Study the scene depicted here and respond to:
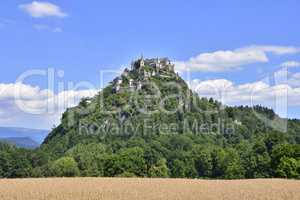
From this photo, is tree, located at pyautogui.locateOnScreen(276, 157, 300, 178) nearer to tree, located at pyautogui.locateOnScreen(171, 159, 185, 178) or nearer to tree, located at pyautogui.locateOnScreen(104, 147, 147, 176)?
tree, located at pyautogui.locateOnScreen(104, 147, 147, 176)

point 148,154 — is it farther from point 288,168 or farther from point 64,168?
point 288,168

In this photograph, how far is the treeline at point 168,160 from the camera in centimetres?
7659

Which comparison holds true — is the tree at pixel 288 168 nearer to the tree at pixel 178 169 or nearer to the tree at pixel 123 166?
the tree at pixel 123 166

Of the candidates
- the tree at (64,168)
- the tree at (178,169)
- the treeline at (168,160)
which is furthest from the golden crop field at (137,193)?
the tree at (178,169)

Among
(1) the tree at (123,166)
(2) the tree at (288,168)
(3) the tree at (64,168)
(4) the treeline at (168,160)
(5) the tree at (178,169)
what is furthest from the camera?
(5) the tree at (178,169)

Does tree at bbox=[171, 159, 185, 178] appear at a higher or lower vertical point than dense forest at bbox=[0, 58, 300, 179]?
lower

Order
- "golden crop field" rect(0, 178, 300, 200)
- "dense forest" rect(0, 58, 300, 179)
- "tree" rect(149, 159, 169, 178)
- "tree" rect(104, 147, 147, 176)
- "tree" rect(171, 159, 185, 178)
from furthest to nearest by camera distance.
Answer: "tree" rect(171, 159, 185, 178) < "tree" rect(149, 159, 169, 178) < "dense forest" rect(0, 58, 300, 179) < "tree" rect(104, 147, 147, 176) < "golden crop field" rect(0, 178, 300, 200)

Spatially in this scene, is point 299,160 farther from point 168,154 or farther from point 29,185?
point 168,154

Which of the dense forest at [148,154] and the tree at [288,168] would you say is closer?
the tree at [288,168]

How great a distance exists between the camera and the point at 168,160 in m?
145

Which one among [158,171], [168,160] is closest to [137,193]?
[158,171]

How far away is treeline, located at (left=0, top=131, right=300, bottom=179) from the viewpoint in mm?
76588

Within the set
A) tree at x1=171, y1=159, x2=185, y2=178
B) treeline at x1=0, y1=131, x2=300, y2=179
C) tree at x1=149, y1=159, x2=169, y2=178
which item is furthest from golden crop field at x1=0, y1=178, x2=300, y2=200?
tree at x1=171, y1=159, x2=185, y2=178

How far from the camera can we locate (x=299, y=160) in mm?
68188
